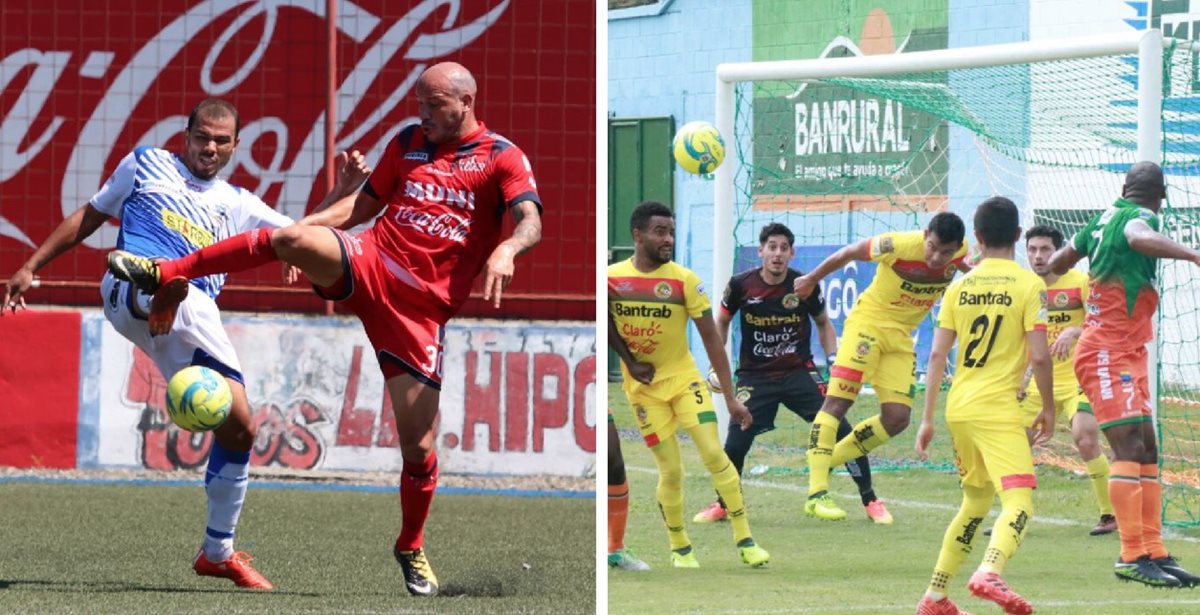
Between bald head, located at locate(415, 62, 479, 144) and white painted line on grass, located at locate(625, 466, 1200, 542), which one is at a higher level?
bald head, located at locate(415, 62, 479, 144)

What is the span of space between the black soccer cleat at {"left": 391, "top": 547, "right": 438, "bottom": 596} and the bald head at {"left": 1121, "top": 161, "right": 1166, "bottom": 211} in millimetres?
3335

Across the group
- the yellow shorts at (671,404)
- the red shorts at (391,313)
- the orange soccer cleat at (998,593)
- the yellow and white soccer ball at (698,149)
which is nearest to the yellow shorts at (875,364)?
the yellow and white soccer ball at (698,149)

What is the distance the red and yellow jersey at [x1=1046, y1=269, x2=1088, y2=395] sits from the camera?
32.7 ft

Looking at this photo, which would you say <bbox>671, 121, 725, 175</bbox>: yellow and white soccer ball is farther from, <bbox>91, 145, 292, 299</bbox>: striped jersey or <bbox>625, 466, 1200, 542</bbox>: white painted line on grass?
<bbox>91, 145, 292, 299</bbox>: striped jersey

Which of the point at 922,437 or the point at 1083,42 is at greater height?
the point at 1083,42

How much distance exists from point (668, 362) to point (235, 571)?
7.62 ft

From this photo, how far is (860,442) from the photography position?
9.80 m

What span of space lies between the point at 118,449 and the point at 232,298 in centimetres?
116

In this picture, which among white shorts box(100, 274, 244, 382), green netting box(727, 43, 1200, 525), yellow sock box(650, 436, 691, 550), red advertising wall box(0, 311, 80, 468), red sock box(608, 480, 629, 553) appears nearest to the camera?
white shorts box(100, 274, 244, 382)

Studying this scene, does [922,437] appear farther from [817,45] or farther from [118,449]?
[817,45]

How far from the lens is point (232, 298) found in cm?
1184

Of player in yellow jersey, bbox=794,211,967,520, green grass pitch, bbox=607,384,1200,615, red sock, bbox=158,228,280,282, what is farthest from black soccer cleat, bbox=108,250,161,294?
player in yellow jersey, bbox=794,211,967,520

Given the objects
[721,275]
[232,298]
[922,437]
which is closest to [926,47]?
[721,275]

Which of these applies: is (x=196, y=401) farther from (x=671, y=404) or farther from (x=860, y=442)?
(x=860, y=442)
